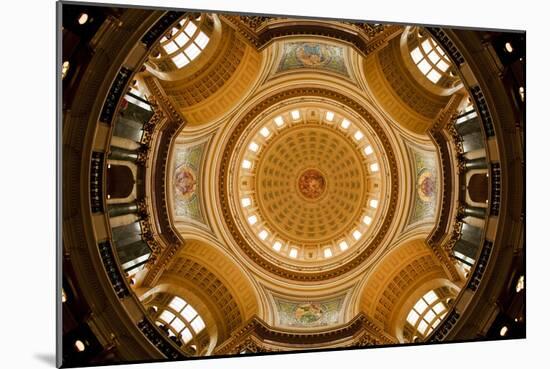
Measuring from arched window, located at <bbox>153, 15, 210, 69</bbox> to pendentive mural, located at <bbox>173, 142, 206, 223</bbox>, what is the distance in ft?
6.87

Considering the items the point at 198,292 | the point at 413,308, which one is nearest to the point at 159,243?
the point at 198,292

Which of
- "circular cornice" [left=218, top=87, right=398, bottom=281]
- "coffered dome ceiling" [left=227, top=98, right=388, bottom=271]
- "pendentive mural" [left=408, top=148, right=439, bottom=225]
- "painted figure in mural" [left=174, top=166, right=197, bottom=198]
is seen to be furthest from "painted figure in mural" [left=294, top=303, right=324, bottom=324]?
"painted figure in mural" [left=174, top=166, right=197, bottom=198]

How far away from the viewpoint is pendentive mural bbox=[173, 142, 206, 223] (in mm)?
13820

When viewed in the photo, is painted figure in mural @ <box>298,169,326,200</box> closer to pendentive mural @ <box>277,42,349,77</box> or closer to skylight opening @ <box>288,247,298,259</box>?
skylight opening @ <box>288,247,298,259</box>

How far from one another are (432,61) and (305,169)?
14.5ft

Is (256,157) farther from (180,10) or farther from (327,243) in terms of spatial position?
(180,10)

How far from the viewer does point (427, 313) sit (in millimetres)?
14875

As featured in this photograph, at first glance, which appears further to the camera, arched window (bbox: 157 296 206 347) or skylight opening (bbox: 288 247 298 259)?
skylight opening (bbox: 288 247 298 259)

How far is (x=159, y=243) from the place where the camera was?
13984 millimetres

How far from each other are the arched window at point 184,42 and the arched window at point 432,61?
18.2ft

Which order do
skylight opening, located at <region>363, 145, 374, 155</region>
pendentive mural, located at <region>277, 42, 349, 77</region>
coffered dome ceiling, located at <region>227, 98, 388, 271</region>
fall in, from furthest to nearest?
skylight opening, located at <region>363, 145, 374, 155</region> < coffered dome ceiling, located at <region>227, 98, 388, 271</region> < pendentive mural, located at <region>277, 42, 349, 77</region>

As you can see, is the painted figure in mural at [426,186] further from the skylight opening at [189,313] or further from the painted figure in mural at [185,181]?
the skylight opening at [189,313]

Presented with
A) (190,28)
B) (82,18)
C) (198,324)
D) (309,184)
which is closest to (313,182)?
(309,184)

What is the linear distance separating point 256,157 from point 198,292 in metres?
3.98
